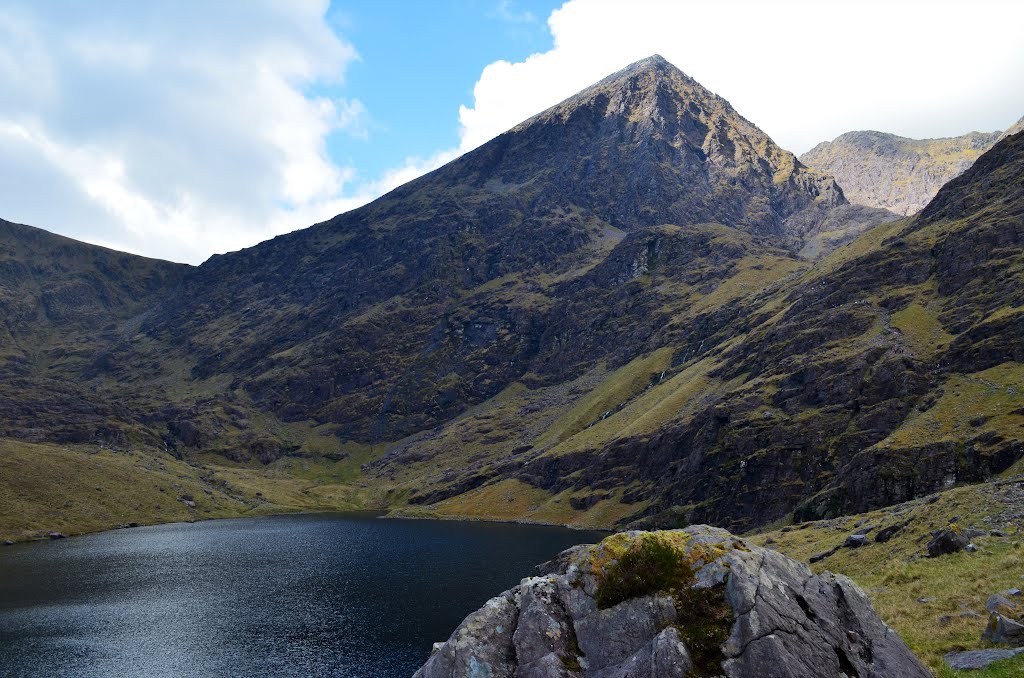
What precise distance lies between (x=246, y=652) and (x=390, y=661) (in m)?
20.4

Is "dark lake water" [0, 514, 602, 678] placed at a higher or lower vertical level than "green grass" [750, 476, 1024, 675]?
lower

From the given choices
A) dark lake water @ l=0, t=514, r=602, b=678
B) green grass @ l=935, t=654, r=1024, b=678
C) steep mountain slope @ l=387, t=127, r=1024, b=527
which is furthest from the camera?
steep mountain slope @ l=387, t=127, r=1024, b=527

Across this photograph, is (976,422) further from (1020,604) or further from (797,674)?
(797,674)

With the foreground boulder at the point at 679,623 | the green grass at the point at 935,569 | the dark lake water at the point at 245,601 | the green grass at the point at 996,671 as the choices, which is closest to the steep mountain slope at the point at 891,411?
the dark lake water at the point at 245,601

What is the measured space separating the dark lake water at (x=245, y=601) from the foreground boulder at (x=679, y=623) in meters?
56.9

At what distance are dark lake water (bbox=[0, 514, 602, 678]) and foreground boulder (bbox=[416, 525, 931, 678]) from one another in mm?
56906

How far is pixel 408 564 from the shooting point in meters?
142

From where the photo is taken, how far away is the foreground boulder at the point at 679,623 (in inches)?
774

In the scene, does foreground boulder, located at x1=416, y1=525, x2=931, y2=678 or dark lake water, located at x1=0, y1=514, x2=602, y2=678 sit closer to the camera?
foreground boulder, located at x1=416, y1=525, x2=931, y2=678

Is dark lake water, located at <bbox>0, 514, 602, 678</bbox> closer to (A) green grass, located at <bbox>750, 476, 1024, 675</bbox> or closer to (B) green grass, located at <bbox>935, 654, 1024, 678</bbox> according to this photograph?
(A) green grass, located at <bbox>750, 476, 1024, 675</bbox>

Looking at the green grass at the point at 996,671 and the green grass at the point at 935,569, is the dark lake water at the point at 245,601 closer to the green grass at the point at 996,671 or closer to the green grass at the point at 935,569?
the green grass at the point at 935,569

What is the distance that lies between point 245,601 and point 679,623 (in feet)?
358

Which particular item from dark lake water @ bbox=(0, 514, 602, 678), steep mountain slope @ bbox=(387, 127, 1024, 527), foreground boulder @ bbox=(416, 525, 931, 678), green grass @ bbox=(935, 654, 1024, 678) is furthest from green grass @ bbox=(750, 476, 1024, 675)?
steep mountain slope @ bbox=(387, 127, 1024, 527)

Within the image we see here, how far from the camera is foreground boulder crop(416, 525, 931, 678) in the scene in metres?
19.7
